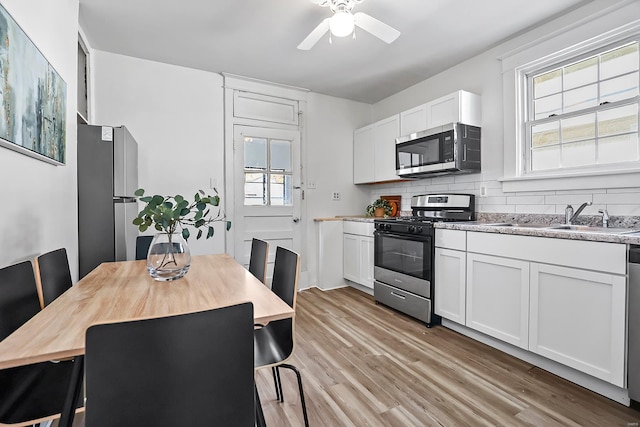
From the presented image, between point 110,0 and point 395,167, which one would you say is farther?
point 395,167

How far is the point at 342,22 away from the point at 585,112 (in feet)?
6.58

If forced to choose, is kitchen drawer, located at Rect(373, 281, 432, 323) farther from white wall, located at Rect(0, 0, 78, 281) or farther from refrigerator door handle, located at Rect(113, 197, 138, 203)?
white wall, located at Rect(0, 0, 78, 281)

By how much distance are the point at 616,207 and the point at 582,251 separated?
72 cm

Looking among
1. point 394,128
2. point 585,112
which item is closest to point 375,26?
point 394,128

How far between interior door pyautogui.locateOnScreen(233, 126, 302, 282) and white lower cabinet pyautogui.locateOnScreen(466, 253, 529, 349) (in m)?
2.23

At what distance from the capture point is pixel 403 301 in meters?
3.08

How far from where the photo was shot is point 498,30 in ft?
8.88

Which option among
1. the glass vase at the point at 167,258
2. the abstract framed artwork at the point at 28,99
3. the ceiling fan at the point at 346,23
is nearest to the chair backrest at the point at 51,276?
the glass vase at the point at 167,258

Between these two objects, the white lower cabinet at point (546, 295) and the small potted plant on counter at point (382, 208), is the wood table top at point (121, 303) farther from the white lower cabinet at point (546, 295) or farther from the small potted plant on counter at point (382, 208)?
the small potted plant on counter at point (382, 208)

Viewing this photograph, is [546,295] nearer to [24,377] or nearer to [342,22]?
[342,22]

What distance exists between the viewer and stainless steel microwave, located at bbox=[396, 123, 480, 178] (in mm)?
2971

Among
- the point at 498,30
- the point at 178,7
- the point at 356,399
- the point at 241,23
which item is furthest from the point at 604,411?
the point at 178,7

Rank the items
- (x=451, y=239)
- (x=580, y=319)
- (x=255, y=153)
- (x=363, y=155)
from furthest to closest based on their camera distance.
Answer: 1. (x=363, y=155)
2. (x=255, y=153)
3. (x=451, y=239)
4. (x=580, y=319)

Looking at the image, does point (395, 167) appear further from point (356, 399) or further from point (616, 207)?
point (356, 399)
